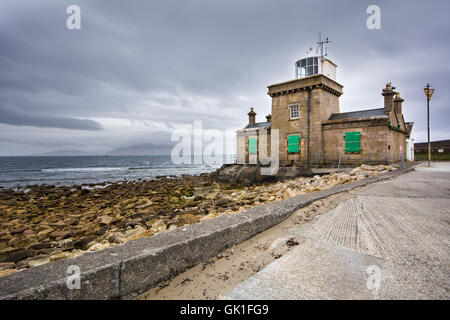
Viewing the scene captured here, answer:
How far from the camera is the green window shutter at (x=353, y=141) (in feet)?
50.0

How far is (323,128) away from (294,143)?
2.39 m

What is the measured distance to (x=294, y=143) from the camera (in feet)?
58.0

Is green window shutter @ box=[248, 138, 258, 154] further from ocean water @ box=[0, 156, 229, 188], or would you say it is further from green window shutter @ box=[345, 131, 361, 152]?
ocean water @ box=[0, 156, 229, 188]

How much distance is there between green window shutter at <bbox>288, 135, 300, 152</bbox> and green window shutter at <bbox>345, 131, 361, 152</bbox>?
11.2 ft

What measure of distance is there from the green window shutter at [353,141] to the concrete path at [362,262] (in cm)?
1305

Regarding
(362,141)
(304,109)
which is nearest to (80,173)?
(304,109)

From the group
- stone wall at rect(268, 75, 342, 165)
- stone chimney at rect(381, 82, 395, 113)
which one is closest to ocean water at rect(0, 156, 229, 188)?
stone wall at rect(268, 75, 342, 165)

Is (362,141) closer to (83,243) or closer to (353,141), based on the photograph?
(353,141)

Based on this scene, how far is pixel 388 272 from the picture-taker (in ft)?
6.17

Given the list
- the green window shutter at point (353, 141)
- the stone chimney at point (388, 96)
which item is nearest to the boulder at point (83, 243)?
the green window shutter at point (353, 141)

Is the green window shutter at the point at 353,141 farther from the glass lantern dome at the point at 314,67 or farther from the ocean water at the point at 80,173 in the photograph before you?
the ocean water at the point at 80,173

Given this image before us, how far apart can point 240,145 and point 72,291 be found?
20.9 meters

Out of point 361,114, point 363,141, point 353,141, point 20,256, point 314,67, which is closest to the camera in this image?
point 20,256
